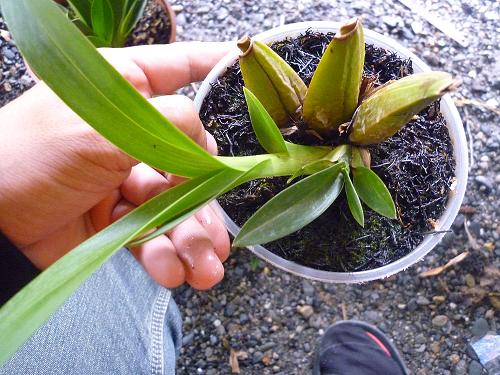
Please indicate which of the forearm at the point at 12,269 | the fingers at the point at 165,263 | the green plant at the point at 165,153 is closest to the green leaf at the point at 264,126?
the green plant at the point at 165,153

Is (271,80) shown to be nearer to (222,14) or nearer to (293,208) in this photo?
(293,208)

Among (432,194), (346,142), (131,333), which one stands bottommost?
(131,333)

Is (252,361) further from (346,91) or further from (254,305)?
(346,91)

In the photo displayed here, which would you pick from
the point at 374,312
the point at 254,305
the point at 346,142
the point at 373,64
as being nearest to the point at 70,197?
the point at 346,142

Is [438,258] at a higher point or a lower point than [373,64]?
lower

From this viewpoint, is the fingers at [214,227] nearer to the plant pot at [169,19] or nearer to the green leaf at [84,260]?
the green leaf at [84,260]

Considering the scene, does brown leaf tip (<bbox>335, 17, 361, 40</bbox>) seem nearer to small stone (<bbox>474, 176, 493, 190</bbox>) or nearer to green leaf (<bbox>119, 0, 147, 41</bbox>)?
green leaf (<bbox>119, 0, 147, 41</bbox>)
